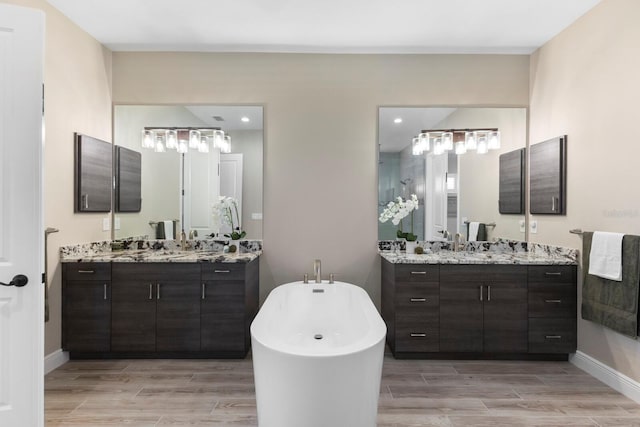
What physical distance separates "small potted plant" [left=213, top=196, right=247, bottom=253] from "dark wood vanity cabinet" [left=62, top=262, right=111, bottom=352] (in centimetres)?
99

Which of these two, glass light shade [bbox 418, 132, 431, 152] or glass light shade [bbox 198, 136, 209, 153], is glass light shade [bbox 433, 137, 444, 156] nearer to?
glass light shade [bbox 418, 132, 431, 152]

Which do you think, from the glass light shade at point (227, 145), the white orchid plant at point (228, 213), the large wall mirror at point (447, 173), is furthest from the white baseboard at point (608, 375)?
the glass light shade at point (227, 145)

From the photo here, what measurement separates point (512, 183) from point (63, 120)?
12.8 feet

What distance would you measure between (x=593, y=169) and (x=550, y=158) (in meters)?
0.43

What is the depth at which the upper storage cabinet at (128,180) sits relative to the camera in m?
3.43

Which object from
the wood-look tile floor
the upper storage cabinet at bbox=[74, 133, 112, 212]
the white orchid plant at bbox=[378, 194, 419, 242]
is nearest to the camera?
the wood-look tile floor

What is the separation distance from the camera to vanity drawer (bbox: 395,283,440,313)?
296 centimetres

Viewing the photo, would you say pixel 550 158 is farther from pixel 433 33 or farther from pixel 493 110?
pixel 433 33

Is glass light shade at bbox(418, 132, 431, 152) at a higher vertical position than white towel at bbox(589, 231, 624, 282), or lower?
higher

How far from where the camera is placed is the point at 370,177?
136 inches

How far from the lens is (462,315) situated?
296cm

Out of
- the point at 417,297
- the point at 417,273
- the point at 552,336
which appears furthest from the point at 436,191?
the point at 552,336

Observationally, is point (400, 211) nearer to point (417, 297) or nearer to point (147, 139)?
point (417, 297)

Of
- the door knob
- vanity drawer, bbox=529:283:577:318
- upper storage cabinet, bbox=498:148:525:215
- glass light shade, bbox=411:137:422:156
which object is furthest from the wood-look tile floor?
glass light shade, bbox=411:137:422:156
